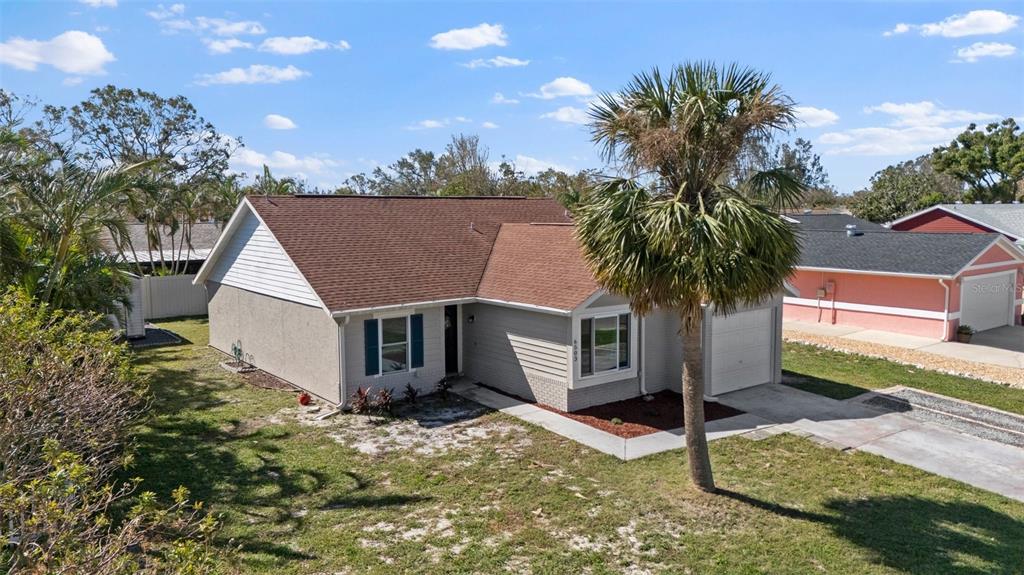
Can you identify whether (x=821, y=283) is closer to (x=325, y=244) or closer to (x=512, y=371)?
(x=512, y=371)

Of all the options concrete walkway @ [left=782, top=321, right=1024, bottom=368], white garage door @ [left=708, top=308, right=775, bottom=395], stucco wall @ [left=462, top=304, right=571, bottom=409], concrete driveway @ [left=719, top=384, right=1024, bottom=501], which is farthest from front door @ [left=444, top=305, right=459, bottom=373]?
concrete walkway @ [left=782, top=321, right=1024, bottom=368]

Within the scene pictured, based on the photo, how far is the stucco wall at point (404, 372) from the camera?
575 inches

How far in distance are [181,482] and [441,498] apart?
4.02 m

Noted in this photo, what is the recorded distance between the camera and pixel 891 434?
13211mm

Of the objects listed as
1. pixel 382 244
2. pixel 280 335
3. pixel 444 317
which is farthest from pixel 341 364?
pixel 382 244

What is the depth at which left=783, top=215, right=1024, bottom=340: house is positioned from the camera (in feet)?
76.7

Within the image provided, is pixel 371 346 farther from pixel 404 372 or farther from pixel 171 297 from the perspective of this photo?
pixel 171 297

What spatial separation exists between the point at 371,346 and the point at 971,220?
30471 mm

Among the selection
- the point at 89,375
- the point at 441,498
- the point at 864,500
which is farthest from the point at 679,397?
the point at 89,375

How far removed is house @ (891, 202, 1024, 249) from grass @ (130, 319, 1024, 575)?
2599 cm

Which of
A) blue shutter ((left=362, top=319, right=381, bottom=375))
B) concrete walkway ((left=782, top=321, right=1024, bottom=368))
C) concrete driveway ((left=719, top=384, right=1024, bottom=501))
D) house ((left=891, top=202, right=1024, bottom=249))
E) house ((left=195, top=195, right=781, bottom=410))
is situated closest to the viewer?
concrete driveway ((left=719, top=384, right=1024, bottom=501))

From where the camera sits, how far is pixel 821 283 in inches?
1067

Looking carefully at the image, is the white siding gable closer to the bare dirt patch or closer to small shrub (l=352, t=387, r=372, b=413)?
small shrub (l=352, t=387, r=372, b=413)

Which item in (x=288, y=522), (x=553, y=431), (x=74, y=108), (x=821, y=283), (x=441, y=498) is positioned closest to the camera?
(x=288, y=522)
